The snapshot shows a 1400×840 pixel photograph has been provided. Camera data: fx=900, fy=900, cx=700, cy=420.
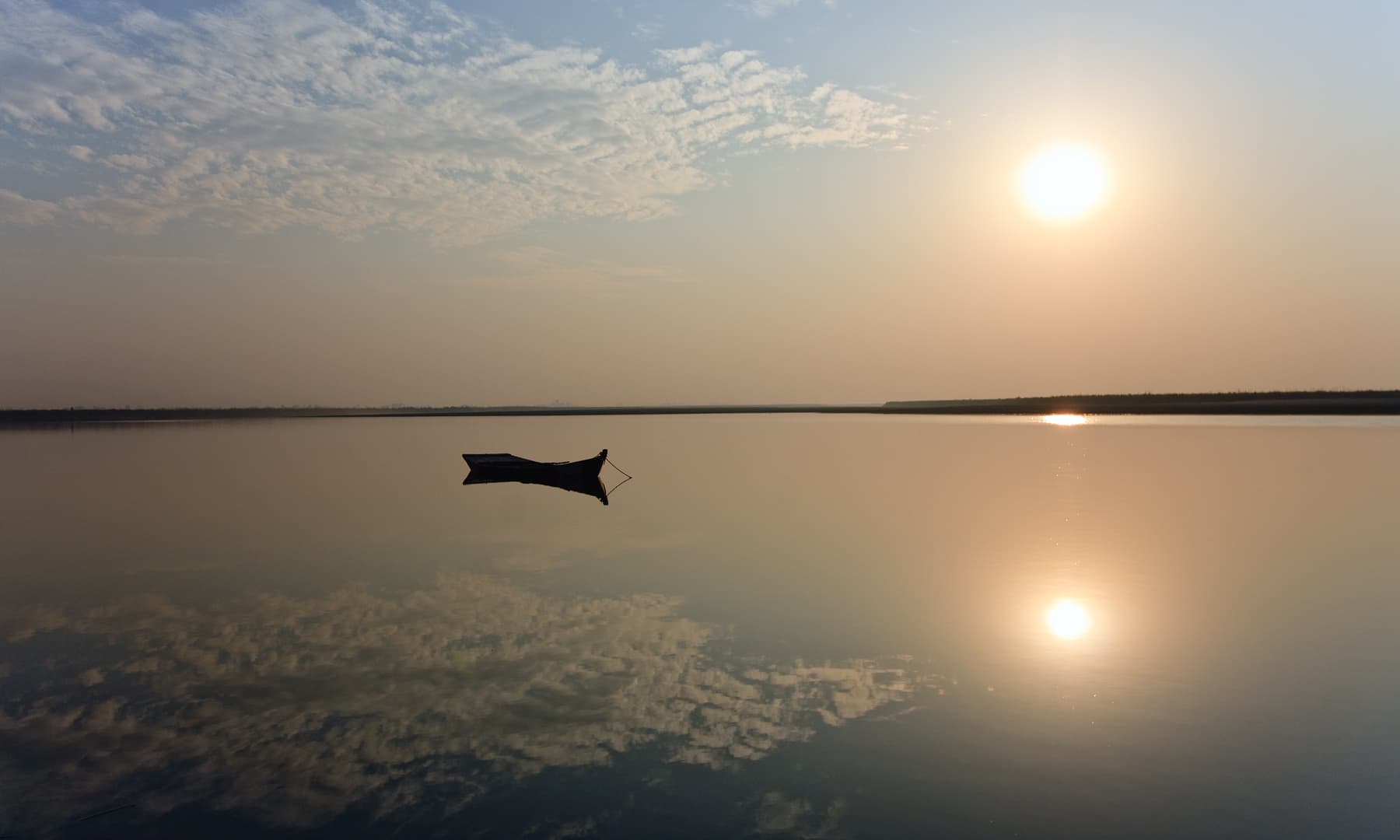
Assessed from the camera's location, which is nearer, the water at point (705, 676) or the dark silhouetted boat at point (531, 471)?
the water at point (705, 676)

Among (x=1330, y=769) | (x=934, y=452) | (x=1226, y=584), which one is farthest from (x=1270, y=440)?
(x=1330, y=769)

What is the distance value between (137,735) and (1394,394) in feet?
736

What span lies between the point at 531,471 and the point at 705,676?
34.1 m

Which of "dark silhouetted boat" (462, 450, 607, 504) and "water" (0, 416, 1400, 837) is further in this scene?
"dark silhouetted boat" (462, 450, 607, 504)

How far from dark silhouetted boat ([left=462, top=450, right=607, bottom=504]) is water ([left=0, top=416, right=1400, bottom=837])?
45.3ft

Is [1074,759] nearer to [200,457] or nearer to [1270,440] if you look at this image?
[200,457]

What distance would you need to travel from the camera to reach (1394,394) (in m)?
180

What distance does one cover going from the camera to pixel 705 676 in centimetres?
1134

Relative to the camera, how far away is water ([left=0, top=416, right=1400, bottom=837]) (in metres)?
7.82

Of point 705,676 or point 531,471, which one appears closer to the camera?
point 705,676

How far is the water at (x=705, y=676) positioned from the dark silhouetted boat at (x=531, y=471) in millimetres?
13800

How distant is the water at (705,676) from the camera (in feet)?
25.7

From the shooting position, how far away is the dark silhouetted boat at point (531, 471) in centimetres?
4188

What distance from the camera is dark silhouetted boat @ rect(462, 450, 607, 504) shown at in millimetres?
41875
